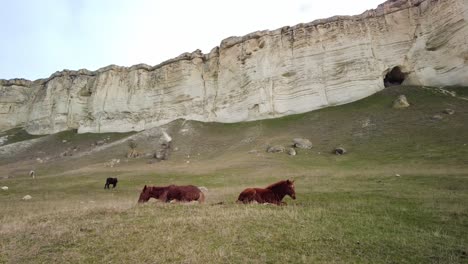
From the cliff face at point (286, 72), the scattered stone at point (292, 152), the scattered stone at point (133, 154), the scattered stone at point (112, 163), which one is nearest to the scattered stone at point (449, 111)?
the cliff face at point (286, 72)

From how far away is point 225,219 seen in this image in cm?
1026

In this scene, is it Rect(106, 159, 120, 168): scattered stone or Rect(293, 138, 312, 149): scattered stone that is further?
Rect(106, 159, 120, 168): scattered stone

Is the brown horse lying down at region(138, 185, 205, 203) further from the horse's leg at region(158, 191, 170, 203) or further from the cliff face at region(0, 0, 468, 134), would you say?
the cliff face at region(0, 0, 468, 134)

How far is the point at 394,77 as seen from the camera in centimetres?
6125

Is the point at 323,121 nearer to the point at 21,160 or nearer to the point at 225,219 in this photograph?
the point at 225,219

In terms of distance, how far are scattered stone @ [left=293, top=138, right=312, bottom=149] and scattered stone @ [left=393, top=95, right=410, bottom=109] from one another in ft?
46.8

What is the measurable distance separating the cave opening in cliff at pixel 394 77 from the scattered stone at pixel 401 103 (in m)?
11.4

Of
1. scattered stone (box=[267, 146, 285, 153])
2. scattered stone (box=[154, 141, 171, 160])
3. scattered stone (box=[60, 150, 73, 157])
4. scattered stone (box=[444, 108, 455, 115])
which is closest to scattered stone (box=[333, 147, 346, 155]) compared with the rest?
scattered stone (box=[267, 146, 285, 153])

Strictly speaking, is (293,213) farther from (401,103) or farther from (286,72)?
(286,72)

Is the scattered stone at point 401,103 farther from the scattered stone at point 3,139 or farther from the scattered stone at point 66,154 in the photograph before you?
the scattered stone at point 3,139

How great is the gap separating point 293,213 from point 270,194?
3143mm

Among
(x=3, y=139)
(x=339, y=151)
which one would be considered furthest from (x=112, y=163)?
(x=3, y=139)

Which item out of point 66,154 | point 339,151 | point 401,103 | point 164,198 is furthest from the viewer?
point 66,154

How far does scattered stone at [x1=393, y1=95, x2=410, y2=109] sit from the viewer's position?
48125 mm
